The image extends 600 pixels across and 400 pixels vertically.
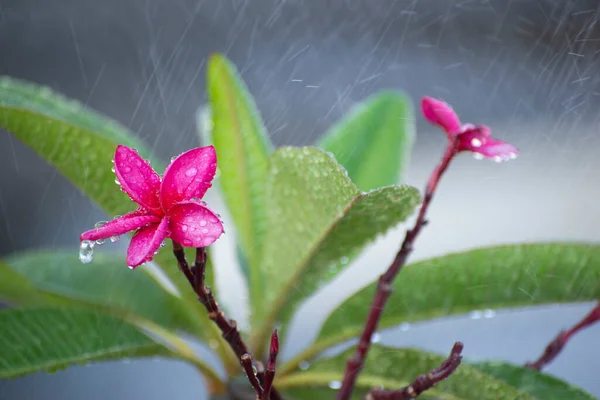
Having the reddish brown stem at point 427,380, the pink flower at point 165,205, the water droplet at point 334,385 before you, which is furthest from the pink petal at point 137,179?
the water droplet at point 334,385

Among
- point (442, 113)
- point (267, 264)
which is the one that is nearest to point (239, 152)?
point (267, 264)

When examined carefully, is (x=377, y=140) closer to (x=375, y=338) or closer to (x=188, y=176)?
(x=375, y=338)

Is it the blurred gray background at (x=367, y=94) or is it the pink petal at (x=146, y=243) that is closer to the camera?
the pink petal at (x=146, y=243)

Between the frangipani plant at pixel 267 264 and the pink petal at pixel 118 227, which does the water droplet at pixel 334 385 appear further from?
the pink petal at pixel 118 227

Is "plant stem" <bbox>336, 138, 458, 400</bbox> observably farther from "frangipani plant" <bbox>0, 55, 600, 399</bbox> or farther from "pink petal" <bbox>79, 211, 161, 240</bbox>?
"pink petal" <bbox>79, 211, 161, 240</bbox>

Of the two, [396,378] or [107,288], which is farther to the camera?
[107,288]

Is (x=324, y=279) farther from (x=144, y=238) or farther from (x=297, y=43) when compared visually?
(x=297, y=43)
